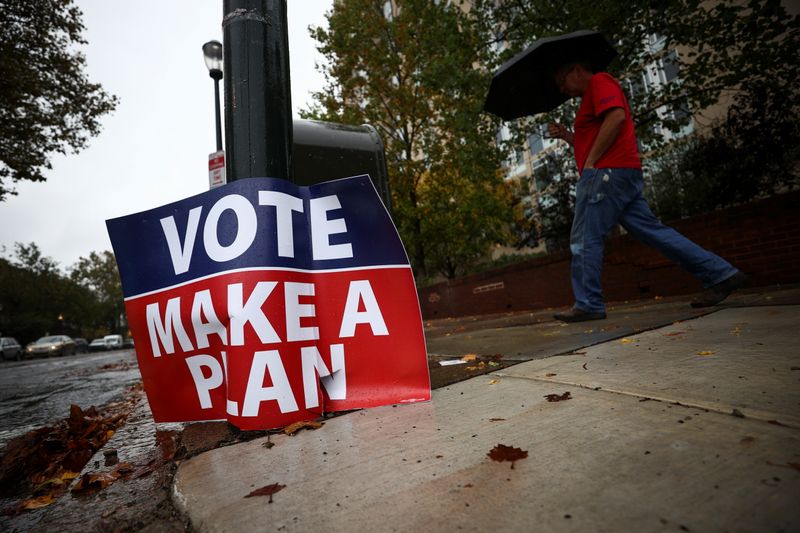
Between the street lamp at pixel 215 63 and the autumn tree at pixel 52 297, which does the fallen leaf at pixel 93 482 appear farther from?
the autumn tree at pixel 52 297

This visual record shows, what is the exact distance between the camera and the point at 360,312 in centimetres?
176

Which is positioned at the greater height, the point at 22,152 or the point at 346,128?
the point at 22,152

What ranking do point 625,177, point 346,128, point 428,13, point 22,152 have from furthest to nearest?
point 22,152 < point 428,13 < point 625,177 < point 346,128

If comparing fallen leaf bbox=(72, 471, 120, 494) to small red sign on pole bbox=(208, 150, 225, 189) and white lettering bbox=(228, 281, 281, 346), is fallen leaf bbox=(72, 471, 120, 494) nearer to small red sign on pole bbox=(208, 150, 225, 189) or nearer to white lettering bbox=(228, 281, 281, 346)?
white lettering bbox=(228, 281, 281, 346)

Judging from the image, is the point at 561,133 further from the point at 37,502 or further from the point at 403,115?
the point at 403,115

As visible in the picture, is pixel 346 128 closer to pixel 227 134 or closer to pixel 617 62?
pixel 227 134

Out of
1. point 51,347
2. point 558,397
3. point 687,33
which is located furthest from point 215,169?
point 51,347

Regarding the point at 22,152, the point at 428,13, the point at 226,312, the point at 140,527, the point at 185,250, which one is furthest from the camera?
the point at 22,152

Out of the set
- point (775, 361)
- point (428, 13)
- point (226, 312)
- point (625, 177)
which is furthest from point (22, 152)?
point (775, 361)

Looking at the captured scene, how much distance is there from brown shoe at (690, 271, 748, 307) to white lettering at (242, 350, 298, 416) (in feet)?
10.9

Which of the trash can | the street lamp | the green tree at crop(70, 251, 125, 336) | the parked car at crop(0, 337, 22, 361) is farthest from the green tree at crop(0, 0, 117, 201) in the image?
the green tree at crop(70, 251, 125, 336)

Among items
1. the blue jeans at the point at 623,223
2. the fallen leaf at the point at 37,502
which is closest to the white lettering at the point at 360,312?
the fallen leaf at the point at 37,502

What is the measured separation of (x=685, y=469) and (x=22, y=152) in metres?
15.3

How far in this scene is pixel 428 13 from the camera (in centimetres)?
827
